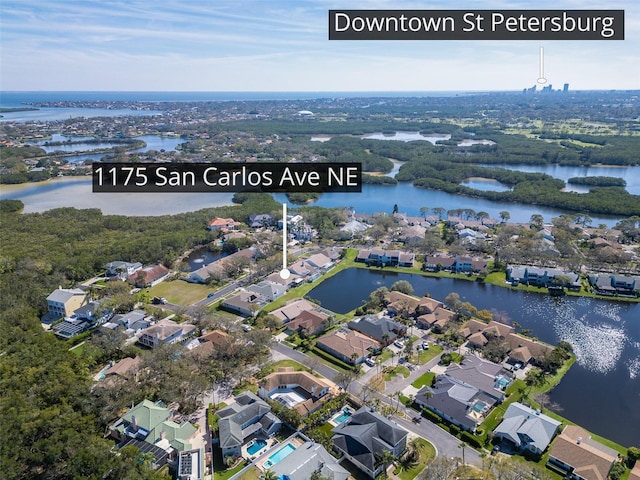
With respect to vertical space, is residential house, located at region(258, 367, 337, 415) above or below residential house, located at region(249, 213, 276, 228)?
below

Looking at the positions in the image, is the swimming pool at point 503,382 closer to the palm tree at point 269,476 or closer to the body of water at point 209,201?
the palm tree at point 269,476

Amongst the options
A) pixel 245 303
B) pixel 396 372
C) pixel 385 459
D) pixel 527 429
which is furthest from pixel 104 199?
pixel 527 429

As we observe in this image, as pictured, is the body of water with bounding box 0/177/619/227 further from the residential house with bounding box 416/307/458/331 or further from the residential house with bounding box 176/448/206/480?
the residential house with bounding box 176/448/206/480

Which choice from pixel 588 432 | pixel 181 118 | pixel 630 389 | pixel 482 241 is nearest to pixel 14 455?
pixel 588 432

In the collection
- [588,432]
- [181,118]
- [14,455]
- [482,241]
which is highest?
[181,118]

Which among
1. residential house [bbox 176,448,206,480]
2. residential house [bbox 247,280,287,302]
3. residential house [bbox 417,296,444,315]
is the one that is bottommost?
residential house [bbox 176,448,206,480]

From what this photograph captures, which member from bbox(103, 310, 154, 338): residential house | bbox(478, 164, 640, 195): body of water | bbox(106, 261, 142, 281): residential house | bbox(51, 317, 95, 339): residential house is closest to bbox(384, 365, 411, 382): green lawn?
bbox(103, 310, 154, 338): residential house

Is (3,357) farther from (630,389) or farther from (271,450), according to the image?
(630,389)
